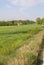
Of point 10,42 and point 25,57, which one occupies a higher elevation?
point 25,57

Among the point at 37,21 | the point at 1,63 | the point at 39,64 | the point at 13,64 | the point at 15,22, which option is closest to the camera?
the point at 13,64

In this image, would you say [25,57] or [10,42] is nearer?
[25,57]

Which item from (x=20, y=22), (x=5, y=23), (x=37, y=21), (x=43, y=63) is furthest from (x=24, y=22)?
(x=43, y=63)

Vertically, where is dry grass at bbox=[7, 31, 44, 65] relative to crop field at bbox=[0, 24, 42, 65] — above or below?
above

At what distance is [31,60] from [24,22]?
332 ft

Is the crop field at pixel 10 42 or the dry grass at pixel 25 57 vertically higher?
the dry grass at pixel 25 57

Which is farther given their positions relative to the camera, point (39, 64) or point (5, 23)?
point (5, 23)

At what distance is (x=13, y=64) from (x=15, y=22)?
99451 mm

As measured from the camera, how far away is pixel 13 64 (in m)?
8.02

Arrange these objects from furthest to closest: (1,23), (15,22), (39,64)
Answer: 1. (15,22)
2. (1,23)
3. (39,64)

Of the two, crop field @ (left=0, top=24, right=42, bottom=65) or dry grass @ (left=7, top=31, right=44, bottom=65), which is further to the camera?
crop field @ (left=0, top=24, right=42, bottom=65)

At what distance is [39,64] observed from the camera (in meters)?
9.78

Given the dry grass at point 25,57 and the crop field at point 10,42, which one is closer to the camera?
the dry grass at point 25,57

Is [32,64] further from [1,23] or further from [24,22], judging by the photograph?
[24,22]
